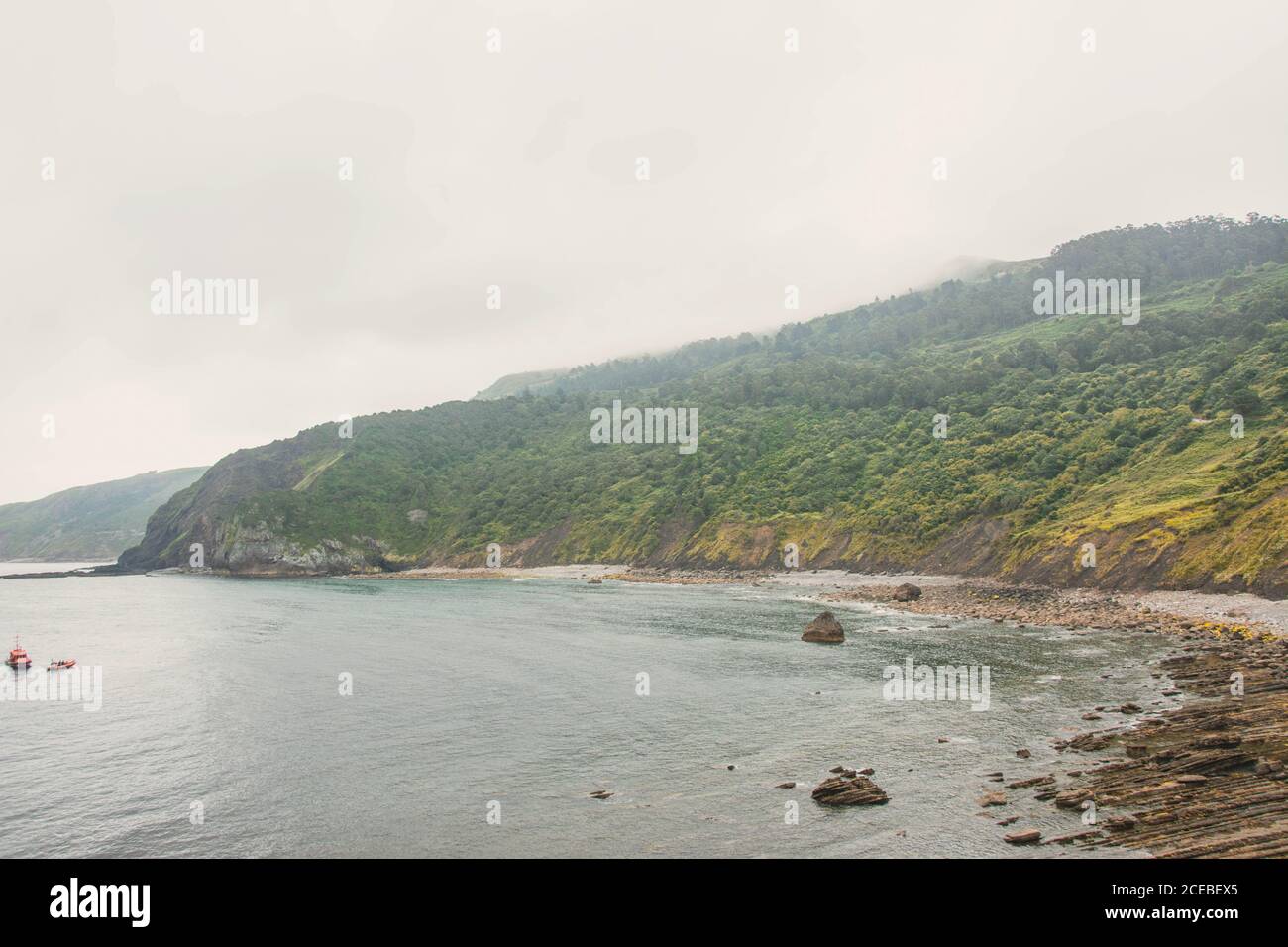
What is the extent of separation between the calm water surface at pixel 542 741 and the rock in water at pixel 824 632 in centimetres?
298

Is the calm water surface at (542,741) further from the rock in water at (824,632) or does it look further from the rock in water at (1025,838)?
the rock in water at (824,632)

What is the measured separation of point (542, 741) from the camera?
142ft

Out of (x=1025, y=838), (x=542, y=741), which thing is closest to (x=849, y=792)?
(x=1025, y=838)

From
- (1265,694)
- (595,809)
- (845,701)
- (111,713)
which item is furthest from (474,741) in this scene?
(1265,694)

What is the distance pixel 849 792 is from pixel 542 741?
18153mm

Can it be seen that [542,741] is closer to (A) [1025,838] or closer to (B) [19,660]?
(A) [1025,838]

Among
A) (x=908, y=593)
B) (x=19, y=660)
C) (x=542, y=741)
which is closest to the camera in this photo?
(x=542, y=741)

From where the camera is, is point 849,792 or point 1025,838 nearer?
point 1025,838

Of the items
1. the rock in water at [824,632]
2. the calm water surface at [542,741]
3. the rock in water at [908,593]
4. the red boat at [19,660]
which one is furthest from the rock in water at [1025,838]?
the red boat at [19,660]

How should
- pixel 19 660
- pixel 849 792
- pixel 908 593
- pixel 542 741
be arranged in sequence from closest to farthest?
pixel 849 792 → pixel 542 741 → pixel 19 660 → pixel 908 593

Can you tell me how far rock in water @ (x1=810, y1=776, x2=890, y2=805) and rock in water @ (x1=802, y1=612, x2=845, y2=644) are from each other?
3968cm
